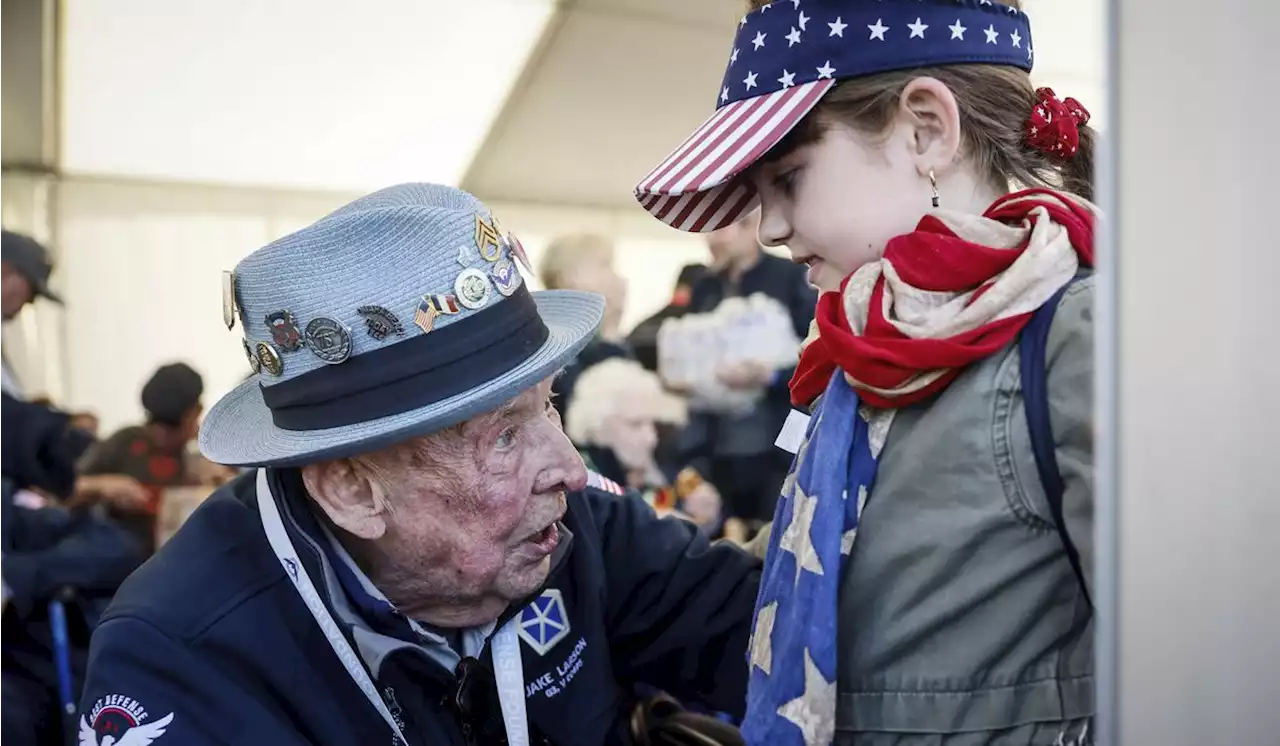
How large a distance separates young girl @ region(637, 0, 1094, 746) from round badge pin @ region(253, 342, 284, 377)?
61 cm

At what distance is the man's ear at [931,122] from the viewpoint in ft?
4.24

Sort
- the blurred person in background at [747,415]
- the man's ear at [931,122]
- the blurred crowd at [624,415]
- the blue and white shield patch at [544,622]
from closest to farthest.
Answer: the man's ear at [931,122] → the blue and white shield patch at [544,622] → the blurred crowd at [624,415] → the blurred person in background at [747,415]

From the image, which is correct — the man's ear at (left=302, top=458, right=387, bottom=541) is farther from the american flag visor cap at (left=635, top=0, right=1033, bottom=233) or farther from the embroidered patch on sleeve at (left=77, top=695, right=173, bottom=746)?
the american flag visor cap at (left=635, top=0, right=1033, bottom=233)

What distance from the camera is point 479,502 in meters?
1.57

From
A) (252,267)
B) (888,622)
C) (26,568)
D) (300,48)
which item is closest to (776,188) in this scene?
(888,622)

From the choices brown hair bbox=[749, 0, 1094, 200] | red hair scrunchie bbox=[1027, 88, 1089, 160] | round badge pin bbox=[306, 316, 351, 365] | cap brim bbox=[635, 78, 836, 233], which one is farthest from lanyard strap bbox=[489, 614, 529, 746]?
red hair scrunchie bbox=[1027, 88, 1089, 160]

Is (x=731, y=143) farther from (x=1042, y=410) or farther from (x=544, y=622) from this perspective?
(x=544, y=622)

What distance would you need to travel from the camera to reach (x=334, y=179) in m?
4.36

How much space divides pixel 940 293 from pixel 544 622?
900 mm

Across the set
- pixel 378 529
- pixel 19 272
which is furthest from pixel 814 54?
pixel 19 272

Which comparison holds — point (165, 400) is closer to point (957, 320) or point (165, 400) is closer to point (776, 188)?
point (776, 188)

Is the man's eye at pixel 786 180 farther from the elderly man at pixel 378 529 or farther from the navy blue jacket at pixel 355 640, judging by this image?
the navy blue jacket at pixel 355 640

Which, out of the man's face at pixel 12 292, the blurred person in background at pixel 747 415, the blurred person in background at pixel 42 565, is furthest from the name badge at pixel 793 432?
the man's face at pixel 12 292

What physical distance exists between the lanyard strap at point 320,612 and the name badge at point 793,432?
64cm
